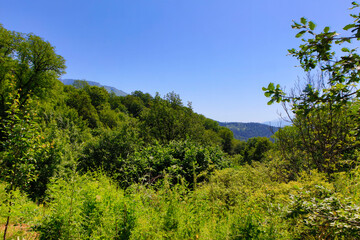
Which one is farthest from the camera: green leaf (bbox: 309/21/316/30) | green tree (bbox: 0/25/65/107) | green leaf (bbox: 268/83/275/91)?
green tree (bbox: 0/25/65/107)

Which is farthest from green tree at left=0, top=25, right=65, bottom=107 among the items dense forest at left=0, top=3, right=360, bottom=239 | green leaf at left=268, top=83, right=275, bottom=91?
green leaf at left=268, top=83, right=275, bottom=91

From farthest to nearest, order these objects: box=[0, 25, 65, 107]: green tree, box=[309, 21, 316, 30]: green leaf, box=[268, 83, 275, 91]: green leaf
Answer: box=[0, 25, 65, 107]: green tree → box=[268, 83, 275, 91]: green leaf → box=[309, 21, 316, 30]: green leaf

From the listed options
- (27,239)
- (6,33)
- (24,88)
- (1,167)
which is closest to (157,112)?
(1,167)

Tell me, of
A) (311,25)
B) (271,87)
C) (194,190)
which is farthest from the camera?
(194,190)

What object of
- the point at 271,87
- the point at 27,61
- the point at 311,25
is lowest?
the point at 271,87

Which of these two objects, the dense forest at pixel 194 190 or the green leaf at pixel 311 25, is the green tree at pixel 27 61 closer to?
the dense forest at pixel 194 190

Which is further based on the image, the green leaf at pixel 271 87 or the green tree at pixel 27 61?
the green tree at pixel 27 61

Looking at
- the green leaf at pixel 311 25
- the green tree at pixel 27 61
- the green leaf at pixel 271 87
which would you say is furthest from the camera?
the green tree at pixel 27 61

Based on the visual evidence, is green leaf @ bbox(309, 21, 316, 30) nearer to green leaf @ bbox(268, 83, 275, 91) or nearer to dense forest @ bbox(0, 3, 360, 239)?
dense forest @ bbox(0, 3, 360, 239)

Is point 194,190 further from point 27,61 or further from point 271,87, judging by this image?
point 27,61

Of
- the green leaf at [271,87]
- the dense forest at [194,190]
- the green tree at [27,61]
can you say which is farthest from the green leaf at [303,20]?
the green tree at [27,61]

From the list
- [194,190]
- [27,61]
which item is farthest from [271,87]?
[27,61]

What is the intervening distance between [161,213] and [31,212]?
2096mm

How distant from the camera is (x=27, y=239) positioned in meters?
2.76
